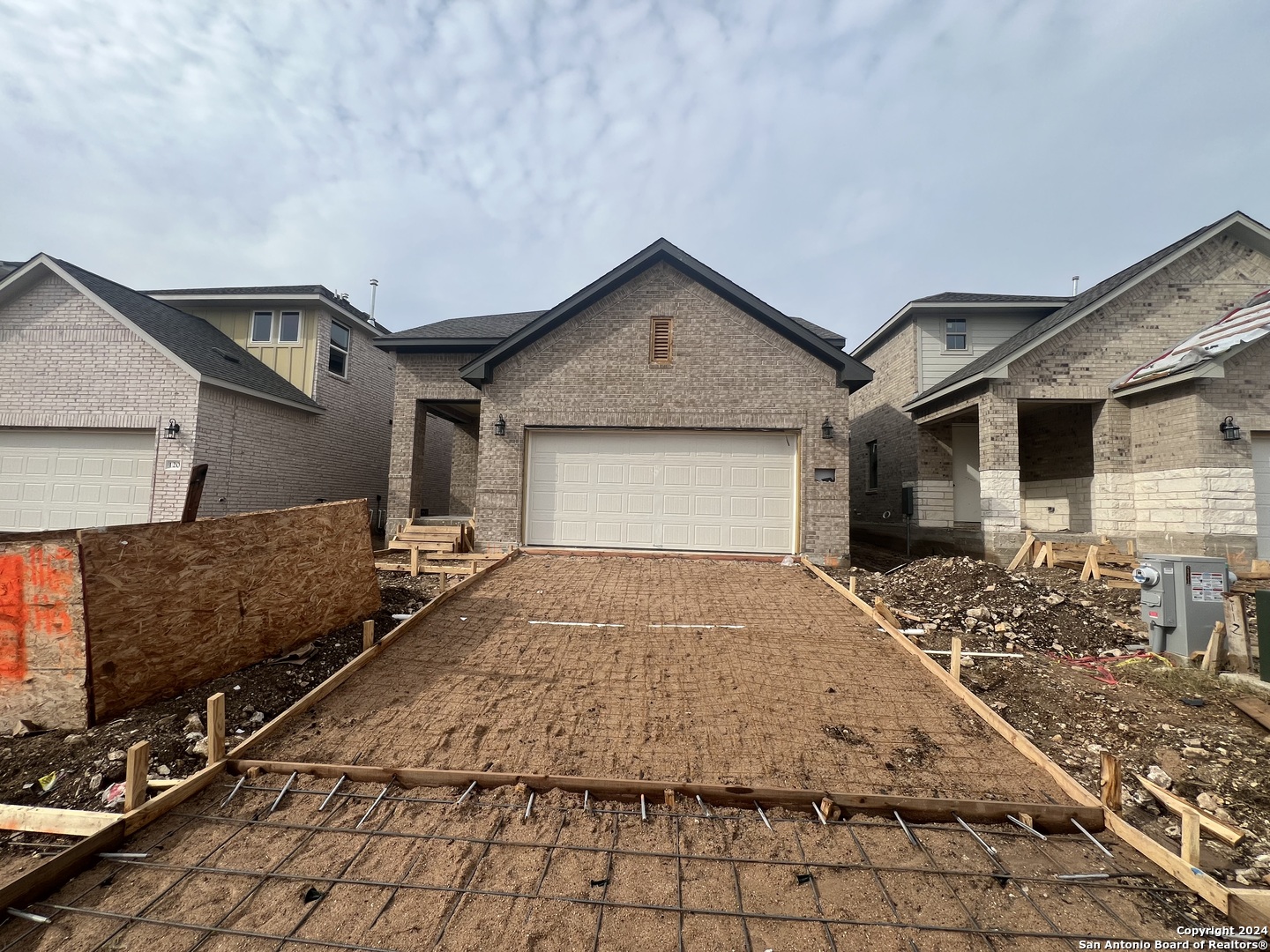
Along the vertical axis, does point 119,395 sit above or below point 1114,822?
above

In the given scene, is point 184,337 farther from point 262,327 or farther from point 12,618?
point 12,618

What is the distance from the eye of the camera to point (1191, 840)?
2617mm

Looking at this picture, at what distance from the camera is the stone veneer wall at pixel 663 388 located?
995 cm

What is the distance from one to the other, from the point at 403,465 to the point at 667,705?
31.3 ft

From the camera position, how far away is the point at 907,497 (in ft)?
46.1

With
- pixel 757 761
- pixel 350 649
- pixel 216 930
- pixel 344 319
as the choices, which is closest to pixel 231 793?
pixel 216 930

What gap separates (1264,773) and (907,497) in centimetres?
1077

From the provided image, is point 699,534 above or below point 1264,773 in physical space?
above

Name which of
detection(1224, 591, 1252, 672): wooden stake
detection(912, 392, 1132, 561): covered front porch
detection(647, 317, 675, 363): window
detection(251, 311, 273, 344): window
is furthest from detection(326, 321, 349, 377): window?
detection(1224, 591, 1252, 672): wooden stake

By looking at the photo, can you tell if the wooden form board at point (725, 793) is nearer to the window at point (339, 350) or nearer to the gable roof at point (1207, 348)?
the gable roof at point (1207, 348)

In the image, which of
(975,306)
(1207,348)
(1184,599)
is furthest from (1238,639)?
(975,306)

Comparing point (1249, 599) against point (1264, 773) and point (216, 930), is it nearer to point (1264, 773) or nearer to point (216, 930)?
point (1264, 773)

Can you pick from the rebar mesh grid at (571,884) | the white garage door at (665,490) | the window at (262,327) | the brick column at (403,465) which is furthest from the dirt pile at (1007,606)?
the window at (262,327)

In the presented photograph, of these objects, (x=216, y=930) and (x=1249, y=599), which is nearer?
(x=216, y=930)
